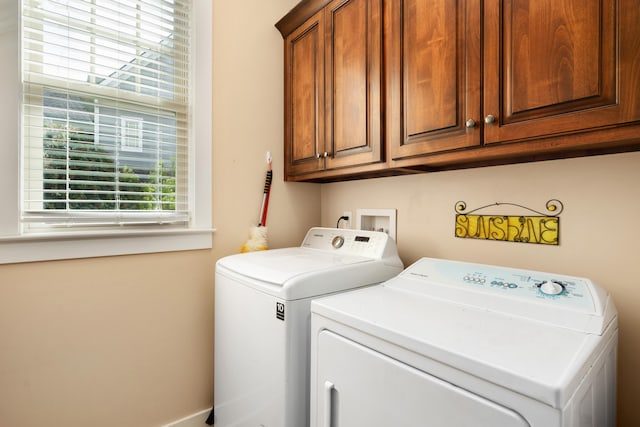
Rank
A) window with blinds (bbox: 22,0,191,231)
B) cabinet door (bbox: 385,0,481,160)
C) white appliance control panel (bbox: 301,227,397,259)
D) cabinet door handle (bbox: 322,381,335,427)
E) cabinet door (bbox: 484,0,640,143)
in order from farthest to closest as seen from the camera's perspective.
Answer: white appliance control panel (bbox: 301,227,397,259) < window with blinds (bbox: 22,0,191,231) < cabinet door (bbox: 385,0,481,160) < cabinet door handle (bbox: 322,381,335,427) < cabinet door (bbox: 484,0,640,143)

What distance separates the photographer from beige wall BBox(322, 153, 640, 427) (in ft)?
3.34

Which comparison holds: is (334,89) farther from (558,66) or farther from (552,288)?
(552,288)

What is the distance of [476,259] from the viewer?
54.6 inches

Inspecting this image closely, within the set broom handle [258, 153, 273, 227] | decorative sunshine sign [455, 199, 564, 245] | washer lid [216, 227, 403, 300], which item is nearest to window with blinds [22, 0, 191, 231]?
broom handle [258, 153, 273, 227]

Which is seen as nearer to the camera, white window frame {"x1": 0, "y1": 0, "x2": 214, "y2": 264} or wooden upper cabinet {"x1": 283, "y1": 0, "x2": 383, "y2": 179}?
white window frame {"x1": 0, "y1": 0, "x2": 214, "y2": 264}

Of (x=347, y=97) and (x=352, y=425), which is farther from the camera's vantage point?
(x=347, y=97)

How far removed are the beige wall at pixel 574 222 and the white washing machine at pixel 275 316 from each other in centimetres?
28

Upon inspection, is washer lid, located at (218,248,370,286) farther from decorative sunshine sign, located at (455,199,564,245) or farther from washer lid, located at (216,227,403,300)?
decorative sunshine sign, located at (455,199,564,245)

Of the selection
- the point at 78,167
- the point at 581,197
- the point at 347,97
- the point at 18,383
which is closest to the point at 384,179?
the point at 347,97

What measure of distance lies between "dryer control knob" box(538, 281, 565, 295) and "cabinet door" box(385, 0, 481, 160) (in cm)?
50

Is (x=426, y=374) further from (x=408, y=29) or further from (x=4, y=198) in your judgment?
(x=4, y=198)

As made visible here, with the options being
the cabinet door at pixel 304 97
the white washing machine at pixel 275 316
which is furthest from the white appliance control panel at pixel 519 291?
the cabinet door at pixel 304 97

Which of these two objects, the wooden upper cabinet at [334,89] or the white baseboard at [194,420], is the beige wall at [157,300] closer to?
the white baseboard at [194,420]

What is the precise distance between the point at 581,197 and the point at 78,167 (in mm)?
1992
